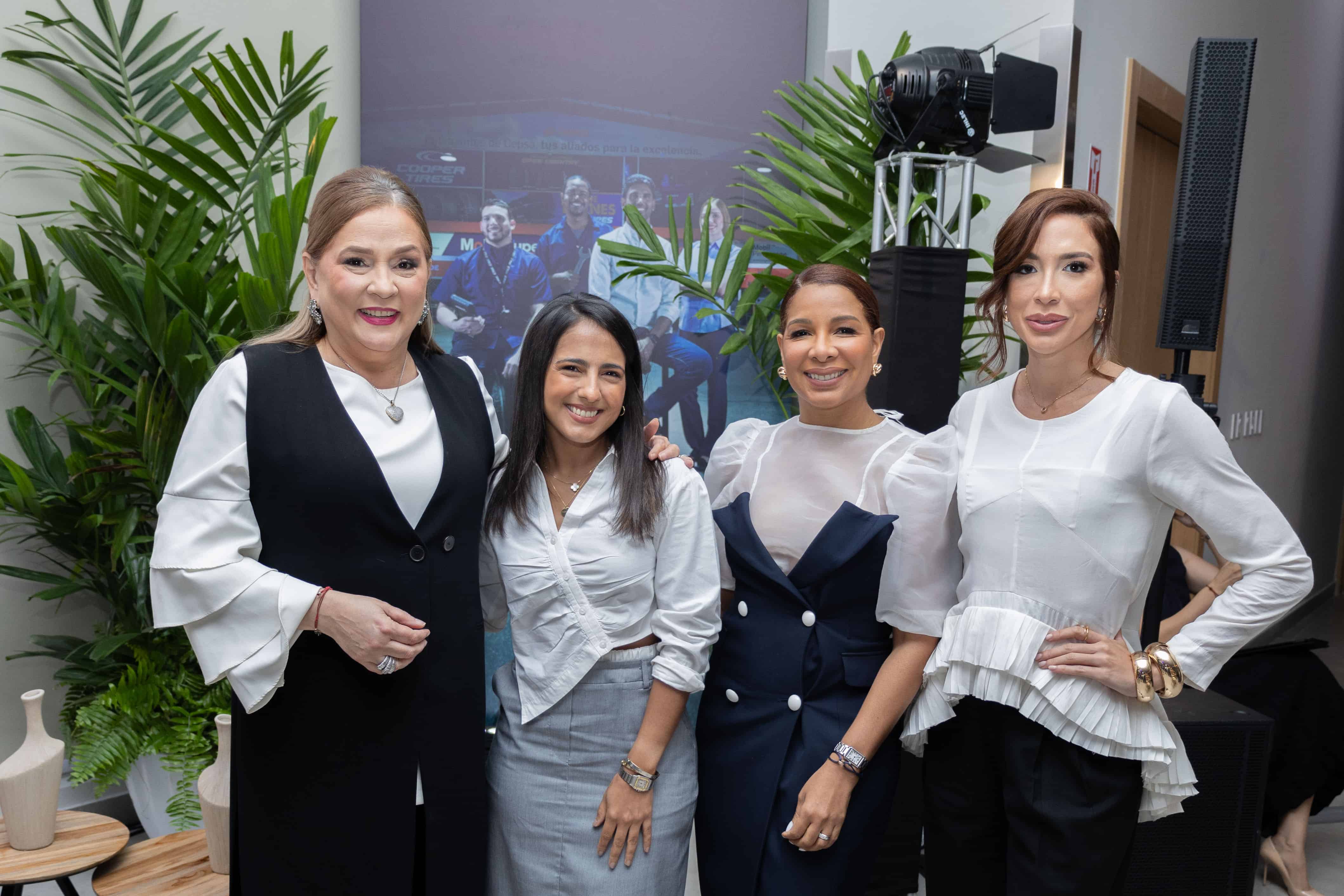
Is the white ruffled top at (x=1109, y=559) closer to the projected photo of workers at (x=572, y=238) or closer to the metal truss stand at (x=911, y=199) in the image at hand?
the metal truss stand at (x=911, y=199)

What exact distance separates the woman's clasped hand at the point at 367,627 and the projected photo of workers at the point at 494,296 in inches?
97.9

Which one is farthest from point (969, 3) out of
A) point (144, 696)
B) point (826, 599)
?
point (144, 696)

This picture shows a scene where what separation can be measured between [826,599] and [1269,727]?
144cm

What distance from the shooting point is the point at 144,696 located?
9.71ft

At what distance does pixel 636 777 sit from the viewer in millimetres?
1684

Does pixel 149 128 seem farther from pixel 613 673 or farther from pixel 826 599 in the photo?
pixel 826 599

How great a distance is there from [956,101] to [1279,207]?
3.64 m

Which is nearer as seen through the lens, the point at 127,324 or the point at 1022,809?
the point at 1022,809

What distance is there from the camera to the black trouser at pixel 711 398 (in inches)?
157

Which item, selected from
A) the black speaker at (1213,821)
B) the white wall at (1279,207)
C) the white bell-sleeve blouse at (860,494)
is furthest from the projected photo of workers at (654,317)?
the black speaker at (1213,821)

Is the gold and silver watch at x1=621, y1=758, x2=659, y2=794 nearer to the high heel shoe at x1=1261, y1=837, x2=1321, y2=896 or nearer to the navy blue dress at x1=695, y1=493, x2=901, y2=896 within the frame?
the navy blue dress at x1=695, y1=493, x2=901, y2=896

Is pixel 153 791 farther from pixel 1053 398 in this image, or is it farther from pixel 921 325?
pixel 1053 398

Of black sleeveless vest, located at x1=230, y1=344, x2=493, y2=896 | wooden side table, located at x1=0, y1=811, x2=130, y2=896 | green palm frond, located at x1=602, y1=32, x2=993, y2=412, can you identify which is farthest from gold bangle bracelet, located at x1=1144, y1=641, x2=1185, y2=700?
wooden side table, located at x1=0, y1=811, x2=130, y2=896

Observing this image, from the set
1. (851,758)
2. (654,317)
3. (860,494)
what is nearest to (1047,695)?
(851,758)
